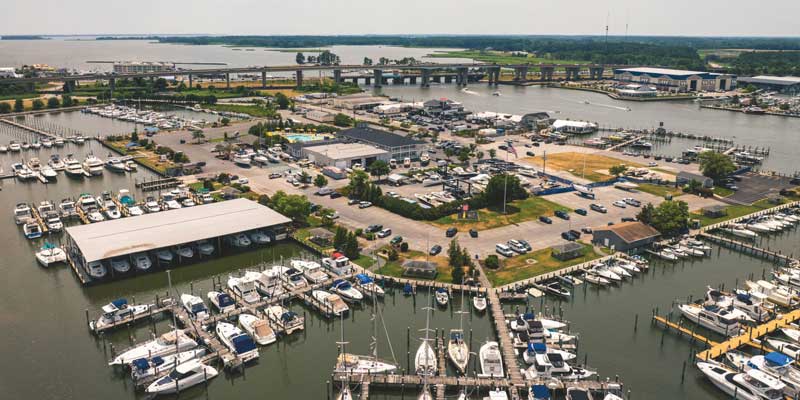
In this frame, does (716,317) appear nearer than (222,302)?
Yes

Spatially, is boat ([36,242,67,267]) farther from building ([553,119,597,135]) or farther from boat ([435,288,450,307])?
building ([553,119,597,135])

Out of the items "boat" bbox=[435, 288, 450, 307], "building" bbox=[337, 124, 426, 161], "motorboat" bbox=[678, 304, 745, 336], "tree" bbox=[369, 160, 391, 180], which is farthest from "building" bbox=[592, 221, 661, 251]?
"building" bbox=[337, 124, 426, 161]

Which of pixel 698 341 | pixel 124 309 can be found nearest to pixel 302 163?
pixel 124 309

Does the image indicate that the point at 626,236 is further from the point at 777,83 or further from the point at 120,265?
the point at 777,83

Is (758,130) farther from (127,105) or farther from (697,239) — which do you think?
(127,105)

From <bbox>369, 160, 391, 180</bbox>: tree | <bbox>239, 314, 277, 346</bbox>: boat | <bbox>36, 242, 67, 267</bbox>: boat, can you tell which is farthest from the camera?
<bbox>369, 160, 391, 180</bbox>: tree

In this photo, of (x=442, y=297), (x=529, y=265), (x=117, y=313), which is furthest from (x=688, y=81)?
(x=117, y=313)

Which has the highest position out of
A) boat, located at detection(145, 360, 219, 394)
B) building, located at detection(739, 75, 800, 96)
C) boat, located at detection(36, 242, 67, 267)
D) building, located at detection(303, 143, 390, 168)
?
building, located at detection(739, 75, 800, 96)
